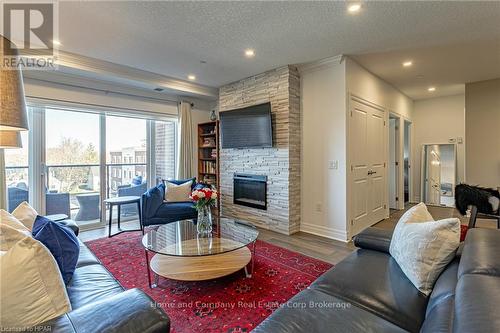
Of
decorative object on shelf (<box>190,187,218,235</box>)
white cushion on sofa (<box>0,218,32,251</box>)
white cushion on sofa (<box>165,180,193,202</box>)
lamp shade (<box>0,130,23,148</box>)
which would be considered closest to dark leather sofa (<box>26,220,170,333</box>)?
white cushion on sofa (<box>0,218,32,251</box>)

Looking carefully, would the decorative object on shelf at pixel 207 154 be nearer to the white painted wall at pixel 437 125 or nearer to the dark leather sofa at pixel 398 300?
the dark leather sofa at pixel 398 300

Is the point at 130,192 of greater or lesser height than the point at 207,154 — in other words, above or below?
below

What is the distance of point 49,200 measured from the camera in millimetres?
3852

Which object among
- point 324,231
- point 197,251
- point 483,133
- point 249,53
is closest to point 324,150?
point 324,231

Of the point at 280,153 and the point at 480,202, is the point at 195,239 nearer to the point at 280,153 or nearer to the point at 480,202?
the point at 280,153

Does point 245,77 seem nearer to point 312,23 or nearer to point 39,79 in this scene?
point 312,23

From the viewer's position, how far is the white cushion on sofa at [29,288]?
0.92 m

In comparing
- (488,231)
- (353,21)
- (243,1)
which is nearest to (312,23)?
(353,21)

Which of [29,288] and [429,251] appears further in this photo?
[429,251]

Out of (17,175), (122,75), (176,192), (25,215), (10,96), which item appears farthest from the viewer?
(176,192)

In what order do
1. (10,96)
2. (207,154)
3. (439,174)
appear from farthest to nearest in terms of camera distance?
(439,174) → (207,154) → (10,96)

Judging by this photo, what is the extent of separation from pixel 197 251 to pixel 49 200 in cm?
312

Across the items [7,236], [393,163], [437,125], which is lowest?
[7,236]

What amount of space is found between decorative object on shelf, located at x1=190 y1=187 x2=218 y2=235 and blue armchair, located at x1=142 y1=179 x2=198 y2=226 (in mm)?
1310
